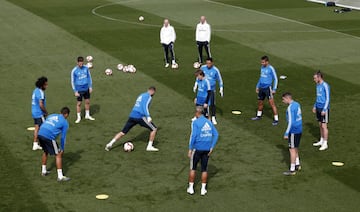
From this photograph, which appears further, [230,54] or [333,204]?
[230,54]

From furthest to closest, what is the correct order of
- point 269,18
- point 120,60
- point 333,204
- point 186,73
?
point 269,18
point 120,60
point 186,73
point 333,204

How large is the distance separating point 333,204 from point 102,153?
6982mm

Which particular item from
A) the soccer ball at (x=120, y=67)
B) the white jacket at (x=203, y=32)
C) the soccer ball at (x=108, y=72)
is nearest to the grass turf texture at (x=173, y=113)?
the soccer ball at (x=108, y=72)

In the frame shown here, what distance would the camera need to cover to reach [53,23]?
4025 cm

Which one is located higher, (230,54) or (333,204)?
(230,54)

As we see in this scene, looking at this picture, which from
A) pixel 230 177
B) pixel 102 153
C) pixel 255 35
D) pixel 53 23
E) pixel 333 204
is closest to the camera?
pixel 333 204

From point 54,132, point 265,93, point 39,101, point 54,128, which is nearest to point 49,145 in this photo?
point 54,132

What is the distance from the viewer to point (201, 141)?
15.3 meters

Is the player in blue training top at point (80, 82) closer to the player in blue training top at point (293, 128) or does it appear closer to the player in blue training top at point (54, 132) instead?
the player in blue training top at point (54, 132)

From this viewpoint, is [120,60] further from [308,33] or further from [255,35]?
[308,33]

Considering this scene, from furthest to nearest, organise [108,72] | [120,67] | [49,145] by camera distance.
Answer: [120,67] < [108,72] < [49,145]

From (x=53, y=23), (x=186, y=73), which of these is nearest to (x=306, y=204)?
(x=186, y=73)

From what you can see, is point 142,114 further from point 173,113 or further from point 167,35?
point 167,35

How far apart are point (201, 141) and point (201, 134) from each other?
195 mm
